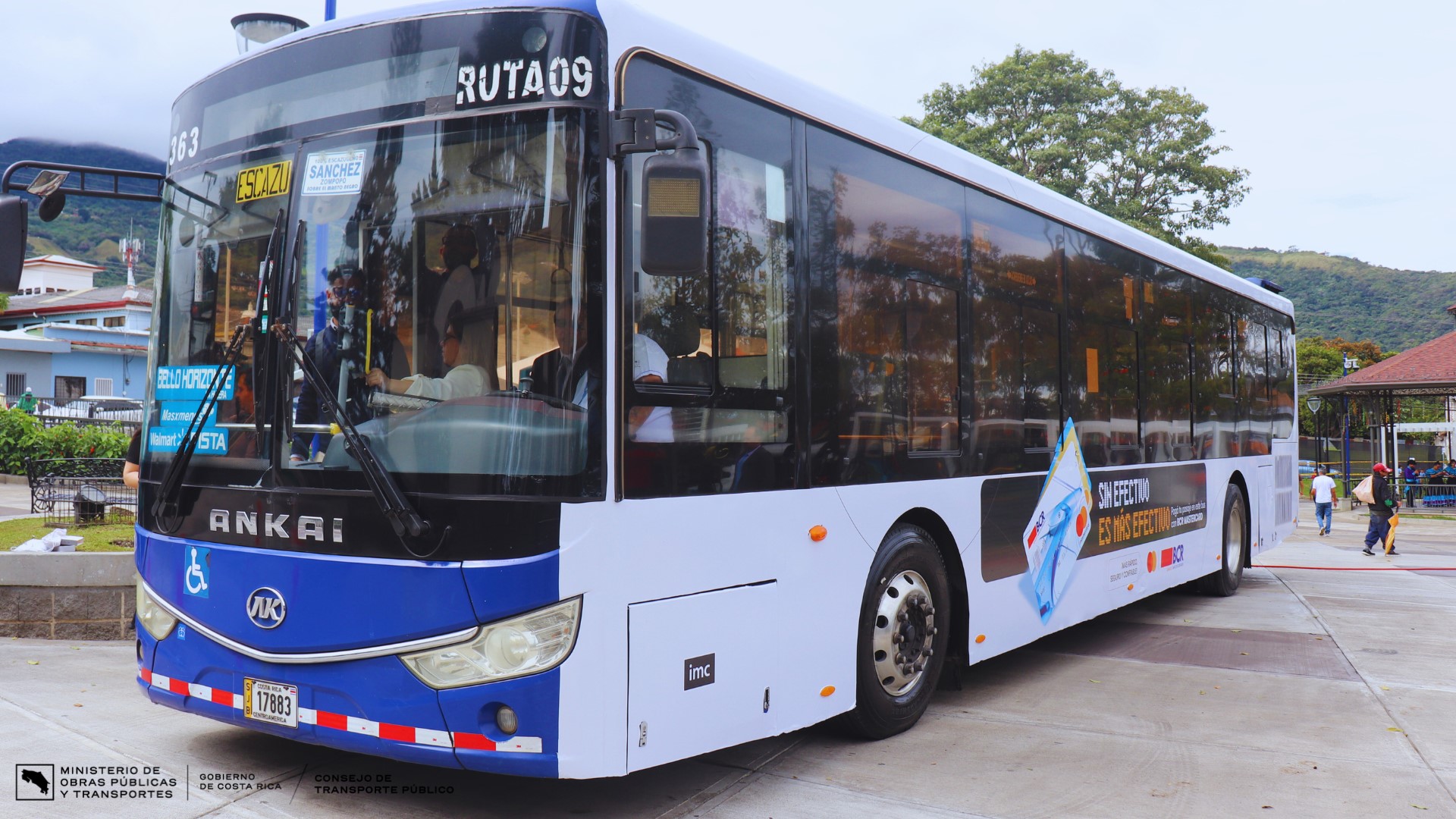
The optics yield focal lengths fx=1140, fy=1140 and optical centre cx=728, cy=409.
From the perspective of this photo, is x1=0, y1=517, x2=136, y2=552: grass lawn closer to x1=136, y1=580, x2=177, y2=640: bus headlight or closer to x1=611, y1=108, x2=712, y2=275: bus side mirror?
x1=136, y1=580, x2=177, y2=640: bus headlight

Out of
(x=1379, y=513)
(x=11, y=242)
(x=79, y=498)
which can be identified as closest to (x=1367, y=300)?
(x=1379, y=513)

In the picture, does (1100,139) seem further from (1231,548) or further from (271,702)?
(271,702)

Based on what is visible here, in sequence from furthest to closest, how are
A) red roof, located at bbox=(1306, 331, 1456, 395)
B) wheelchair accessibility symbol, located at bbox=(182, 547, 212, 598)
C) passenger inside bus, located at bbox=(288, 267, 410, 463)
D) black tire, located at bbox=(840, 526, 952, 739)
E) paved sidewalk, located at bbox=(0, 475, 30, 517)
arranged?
red roof, located at bbox=(1306, 331, 1456, 395) → paved sidewalk, located at bbox=(0, 475, 30, 517) → black tire, located at bbox=(840, 526, 952, 739) → wheelchair accessibility symbol, located at bbox=(182, 547, 212, 598) → passenger inside bus, located at bbox=(288, 267, 410, 463)

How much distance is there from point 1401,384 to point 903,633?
2990 cm

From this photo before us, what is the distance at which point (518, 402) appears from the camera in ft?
13.2

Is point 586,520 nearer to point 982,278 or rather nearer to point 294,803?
point 294,803

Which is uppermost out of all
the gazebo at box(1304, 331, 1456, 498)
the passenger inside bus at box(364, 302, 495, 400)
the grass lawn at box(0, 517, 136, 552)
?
the gazebo at box(1304, 331, 1456, 498)

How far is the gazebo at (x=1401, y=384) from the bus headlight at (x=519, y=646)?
104 feet

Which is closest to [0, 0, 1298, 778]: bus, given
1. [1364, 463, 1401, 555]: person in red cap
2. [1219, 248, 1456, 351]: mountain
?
[1364, 463, 1401, 555]: person in red cap

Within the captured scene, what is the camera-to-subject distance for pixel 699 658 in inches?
176

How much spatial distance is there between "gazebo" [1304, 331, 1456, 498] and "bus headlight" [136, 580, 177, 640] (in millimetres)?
32011

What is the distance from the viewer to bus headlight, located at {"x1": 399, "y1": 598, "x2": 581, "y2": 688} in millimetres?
3955

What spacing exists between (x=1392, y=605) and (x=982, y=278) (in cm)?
827

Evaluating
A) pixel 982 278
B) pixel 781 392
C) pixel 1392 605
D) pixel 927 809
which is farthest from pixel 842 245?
pixel 1392 605
